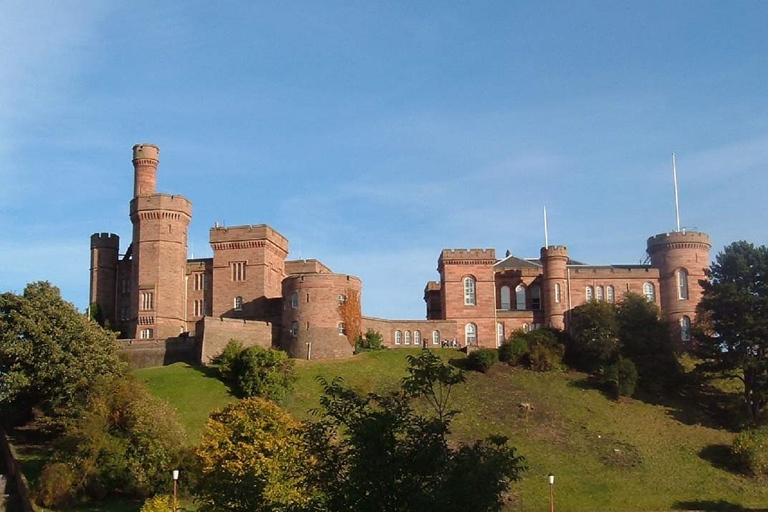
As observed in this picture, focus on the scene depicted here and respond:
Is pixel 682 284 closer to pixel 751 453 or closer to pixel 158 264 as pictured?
pixel 751 453

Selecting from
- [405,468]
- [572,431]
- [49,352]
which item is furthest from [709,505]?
[405,468]

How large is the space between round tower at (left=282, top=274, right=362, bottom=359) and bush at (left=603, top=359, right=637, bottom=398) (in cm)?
1701

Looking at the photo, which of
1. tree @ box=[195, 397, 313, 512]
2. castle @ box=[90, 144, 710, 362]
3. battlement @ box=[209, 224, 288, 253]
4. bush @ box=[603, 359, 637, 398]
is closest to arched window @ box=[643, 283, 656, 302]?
castle @ box=[90, 144, 710, 362]

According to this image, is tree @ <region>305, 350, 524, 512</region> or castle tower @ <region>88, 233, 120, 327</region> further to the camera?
castle tower @ <region>88, 233, 120, 327</region>

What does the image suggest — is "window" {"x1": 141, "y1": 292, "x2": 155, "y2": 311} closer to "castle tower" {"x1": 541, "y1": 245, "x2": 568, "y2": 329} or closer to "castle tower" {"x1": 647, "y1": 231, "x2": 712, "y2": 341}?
"castle tower" {"x1": 541, "y1": 245, "x2": 568, "y2": 329}

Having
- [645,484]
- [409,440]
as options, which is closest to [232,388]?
[645,484]

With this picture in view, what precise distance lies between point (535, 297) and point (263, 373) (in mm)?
26174

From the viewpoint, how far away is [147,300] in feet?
240

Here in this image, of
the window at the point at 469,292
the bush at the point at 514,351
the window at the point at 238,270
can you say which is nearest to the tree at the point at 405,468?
the bush at the point at 514,351

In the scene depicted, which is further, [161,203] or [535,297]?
[535,297]

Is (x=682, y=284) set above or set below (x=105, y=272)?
below

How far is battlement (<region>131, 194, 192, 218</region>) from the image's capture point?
74.6 metres

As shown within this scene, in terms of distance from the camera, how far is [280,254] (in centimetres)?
7875

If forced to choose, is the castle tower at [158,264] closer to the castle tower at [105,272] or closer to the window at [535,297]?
the castle tower at [105,272]
